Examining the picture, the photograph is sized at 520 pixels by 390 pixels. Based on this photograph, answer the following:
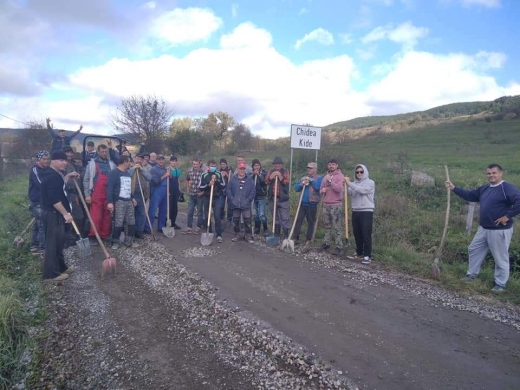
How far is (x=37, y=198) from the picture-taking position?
682 centimetres

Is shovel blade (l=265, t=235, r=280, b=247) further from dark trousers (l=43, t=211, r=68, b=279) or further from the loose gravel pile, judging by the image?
dark trousers (l=43, t=211, r=68, b=279)

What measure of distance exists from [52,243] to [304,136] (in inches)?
244

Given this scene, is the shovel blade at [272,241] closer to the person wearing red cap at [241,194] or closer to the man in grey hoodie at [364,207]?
the person wearing red cap at [241,194]

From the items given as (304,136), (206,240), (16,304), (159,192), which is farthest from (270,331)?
(304,136)

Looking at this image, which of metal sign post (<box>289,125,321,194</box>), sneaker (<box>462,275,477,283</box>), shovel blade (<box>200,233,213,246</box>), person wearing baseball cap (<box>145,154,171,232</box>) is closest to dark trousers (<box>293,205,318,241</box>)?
metal sign post (<box>289,125,321,194</box>)

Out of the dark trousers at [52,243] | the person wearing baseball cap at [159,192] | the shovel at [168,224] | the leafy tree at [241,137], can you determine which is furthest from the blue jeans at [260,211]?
the leafy tree at [241,137]

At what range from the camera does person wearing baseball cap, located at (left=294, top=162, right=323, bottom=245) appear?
26.4 feet

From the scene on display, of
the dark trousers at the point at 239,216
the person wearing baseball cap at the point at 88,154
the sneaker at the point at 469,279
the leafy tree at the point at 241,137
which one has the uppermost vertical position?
the leafy tree at the point at 241,137

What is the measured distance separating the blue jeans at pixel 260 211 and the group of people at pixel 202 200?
0.08ft

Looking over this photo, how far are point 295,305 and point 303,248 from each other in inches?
114

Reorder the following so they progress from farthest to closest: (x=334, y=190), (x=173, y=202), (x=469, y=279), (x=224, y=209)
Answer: (x=224, y=209)
(x=173, y=202)
(x=334, y=190)
(x=469, y=279)

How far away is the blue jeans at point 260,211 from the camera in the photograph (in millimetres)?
9031

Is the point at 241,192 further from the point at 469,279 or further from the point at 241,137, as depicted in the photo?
the point at 241,137

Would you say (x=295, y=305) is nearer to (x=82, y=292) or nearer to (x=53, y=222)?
(x=82, y=292)
